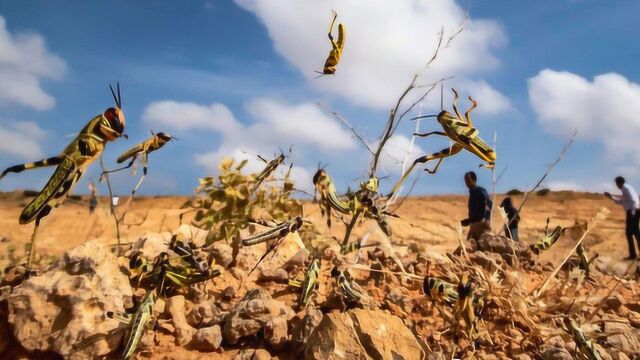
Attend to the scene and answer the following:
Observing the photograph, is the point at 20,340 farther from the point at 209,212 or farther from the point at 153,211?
the point at 153,211

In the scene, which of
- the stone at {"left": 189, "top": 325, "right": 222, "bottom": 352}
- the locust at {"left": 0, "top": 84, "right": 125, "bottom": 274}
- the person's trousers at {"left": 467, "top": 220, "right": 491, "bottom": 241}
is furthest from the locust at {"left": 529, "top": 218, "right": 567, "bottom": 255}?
the locust at {"left": 0, "top": 84, "right": 125, "bottom": 274}

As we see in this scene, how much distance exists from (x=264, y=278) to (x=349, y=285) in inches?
30.9

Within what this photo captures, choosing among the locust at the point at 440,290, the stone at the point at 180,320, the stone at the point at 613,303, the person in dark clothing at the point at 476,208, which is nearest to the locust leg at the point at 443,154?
the locust at the point at 440,290

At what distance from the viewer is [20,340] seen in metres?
2.87

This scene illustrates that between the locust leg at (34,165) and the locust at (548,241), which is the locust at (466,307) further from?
the locust leg at (34,165)

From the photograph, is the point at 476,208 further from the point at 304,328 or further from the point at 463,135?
the point at 463,135

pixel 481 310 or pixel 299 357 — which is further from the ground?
pixel 481 310

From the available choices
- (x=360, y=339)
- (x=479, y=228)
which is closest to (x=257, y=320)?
(x=360, y=339)

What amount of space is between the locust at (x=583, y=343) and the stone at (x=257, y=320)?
1619 mm

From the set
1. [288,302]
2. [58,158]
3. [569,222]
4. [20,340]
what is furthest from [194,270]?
[569,222]

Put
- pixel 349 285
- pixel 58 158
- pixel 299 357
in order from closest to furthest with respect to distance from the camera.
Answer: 1. pixel 58 158
2. pixel 299 357
3. pixel 349 285

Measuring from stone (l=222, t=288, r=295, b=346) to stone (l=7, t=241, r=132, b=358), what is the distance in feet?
1.98

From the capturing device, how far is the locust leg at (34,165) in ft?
5.98

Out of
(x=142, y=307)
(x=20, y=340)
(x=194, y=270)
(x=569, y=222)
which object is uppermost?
(x=569, y=222)
